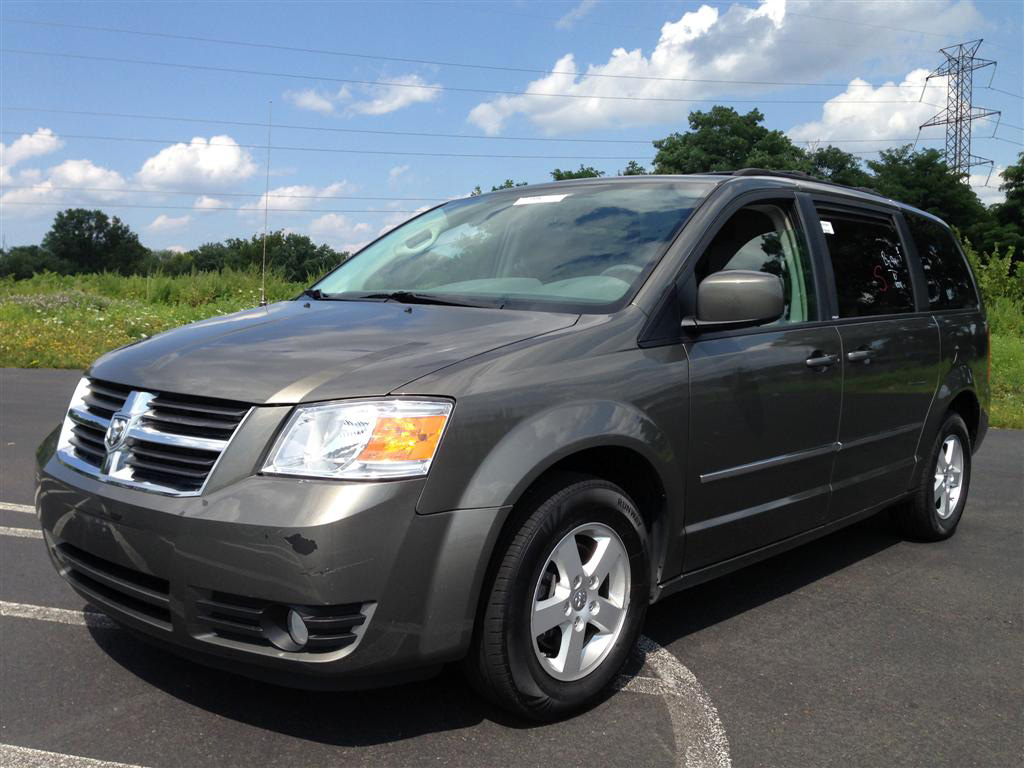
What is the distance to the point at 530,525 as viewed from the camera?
9.33 feet

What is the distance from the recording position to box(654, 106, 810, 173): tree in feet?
182

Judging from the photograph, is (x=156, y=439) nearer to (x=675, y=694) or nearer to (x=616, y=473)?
(x=616, y=473)

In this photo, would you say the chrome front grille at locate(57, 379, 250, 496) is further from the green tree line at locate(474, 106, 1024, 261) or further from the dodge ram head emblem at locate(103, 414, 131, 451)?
the green tree line at locate(474, 106, 1024, 261)

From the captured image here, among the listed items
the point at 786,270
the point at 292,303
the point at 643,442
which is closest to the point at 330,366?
the point at 643,442

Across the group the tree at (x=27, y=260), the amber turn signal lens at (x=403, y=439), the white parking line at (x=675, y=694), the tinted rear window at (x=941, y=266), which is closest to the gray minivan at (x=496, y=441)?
the amber turn signal lens at (x=403, y=439)

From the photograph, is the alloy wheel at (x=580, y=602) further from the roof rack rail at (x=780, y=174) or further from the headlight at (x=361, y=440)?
the roof rack rail at (x=780, y=174)

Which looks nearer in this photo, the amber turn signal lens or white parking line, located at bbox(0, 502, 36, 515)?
the amber turn signal lens

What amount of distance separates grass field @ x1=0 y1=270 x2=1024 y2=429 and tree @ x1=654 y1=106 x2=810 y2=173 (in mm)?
34195

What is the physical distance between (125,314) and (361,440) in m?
19.1

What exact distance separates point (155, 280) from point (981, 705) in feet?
83.4

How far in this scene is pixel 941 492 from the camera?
5348 mm

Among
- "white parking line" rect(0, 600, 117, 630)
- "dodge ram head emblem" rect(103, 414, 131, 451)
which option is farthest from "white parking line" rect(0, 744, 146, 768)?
"white parking line" rect(0, 600, 117, 630)

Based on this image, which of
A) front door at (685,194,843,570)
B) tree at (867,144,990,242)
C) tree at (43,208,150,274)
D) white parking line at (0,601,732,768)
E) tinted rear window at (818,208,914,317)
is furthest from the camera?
tree at (43,208,150,274)

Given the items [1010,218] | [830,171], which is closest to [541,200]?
[1010,218]
